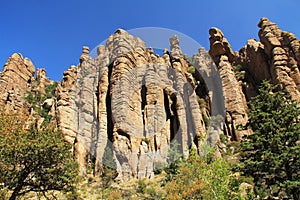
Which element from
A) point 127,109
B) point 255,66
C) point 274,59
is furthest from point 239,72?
point 127,109

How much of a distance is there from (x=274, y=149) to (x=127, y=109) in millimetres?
29630

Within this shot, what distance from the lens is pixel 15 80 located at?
5894 centimetres

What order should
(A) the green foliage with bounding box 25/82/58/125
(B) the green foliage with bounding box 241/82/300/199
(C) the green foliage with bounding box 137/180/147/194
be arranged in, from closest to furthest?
(B) the green foliage with bounding box 241/82/300/199 → (C) the green foliage with bounding box 137/180/147/194 → (A) the green foliage with bounding box 25/82/58/125

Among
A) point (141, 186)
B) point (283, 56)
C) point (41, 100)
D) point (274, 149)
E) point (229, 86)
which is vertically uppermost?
point (41, 100)

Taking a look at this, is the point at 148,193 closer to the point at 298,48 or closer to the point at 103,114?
the point at 103,114

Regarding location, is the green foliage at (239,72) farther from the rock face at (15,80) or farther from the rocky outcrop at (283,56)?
the rock face at (15,80)

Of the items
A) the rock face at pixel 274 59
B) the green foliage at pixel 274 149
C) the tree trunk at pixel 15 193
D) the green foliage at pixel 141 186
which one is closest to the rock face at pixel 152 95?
the rock face at pixel 274 59

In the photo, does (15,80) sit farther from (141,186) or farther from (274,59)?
(274,59)

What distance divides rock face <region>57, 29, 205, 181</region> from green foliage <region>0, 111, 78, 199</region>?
69.6ft

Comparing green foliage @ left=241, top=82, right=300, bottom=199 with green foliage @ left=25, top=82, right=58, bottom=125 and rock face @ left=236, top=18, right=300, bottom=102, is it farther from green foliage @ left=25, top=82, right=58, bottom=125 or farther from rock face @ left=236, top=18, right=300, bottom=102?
green foliage @ left=25, top=82, right=58, bottom=125

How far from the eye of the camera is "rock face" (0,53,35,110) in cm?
5340

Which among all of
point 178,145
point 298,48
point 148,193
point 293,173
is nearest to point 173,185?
point 293,173

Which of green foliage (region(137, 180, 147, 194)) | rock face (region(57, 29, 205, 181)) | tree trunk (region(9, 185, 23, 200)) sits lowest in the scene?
tree trunk (region(9, 185, 23, 200))

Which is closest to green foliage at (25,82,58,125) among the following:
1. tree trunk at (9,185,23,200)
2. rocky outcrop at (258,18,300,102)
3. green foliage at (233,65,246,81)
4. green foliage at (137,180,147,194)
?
green foliage at (137,180,147,194)
